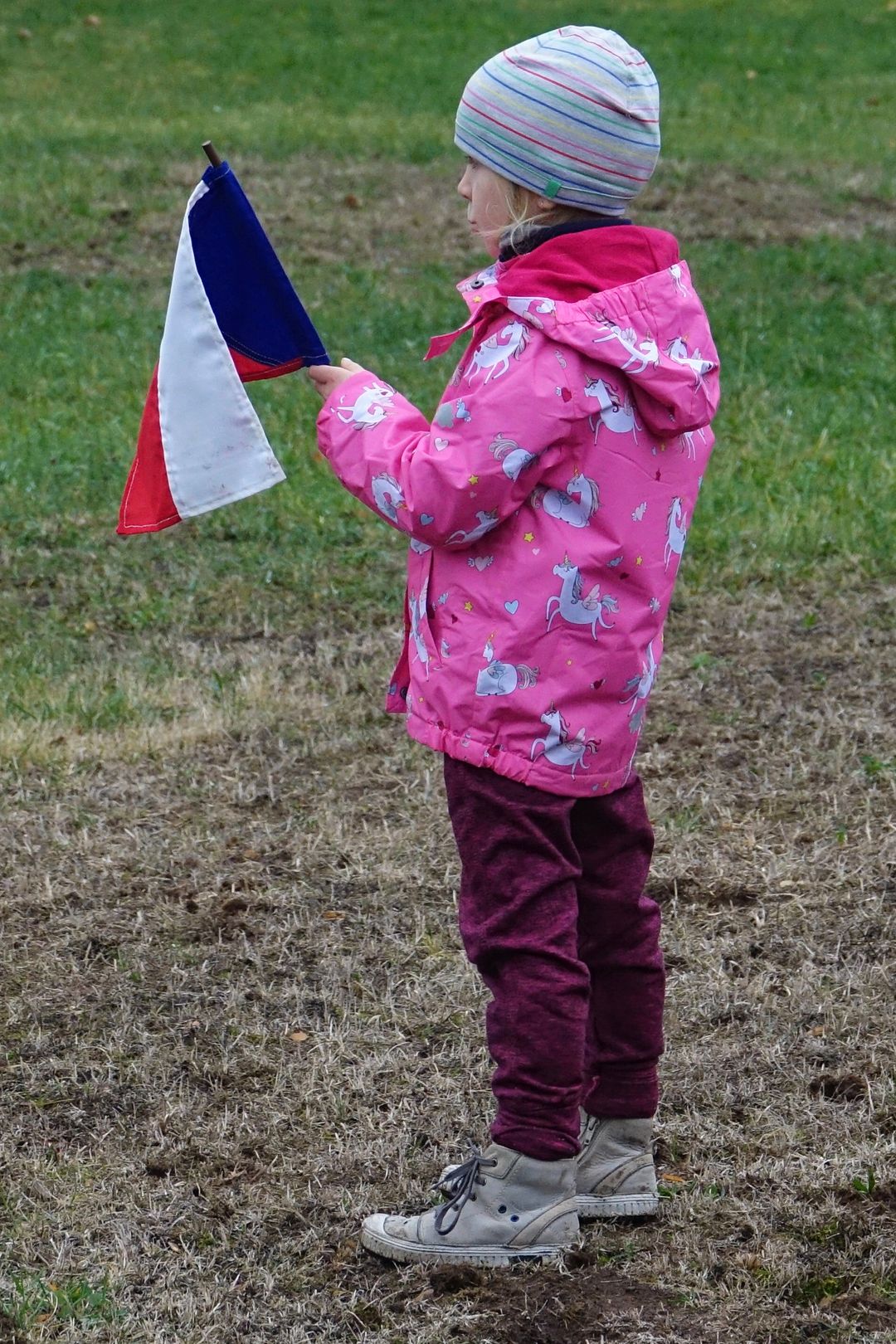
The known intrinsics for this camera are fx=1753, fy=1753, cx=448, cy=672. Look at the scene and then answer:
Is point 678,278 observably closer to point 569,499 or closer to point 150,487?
point 569,499

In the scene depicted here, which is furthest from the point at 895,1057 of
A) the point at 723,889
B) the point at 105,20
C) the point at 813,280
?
the point at 105,20

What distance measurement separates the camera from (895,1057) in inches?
130

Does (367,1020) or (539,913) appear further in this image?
(367,1020)

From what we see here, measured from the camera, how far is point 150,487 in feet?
9.23

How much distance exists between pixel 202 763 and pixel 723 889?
1526mm

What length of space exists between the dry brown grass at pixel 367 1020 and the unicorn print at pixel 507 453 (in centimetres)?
124

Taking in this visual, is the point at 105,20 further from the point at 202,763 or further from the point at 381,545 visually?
the point at 202,763

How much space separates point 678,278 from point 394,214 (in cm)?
1029

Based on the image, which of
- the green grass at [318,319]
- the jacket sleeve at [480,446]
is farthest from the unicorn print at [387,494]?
the green grass at [318,319]

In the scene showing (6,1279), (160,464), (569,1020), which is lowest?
(6,1279)

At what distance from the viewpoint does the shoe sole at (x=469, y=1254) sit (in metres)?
2.70

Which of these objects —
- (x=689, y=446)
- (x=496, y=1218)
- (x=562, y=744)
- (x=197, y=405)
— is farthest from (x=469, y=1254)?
(x=197, y=405)

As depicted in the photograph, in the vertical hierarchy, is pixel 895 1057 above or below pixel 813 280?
above

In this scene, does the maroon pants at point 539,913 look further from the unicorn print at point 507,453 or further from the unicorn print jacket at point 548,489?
the unicorn print at point 507,453
